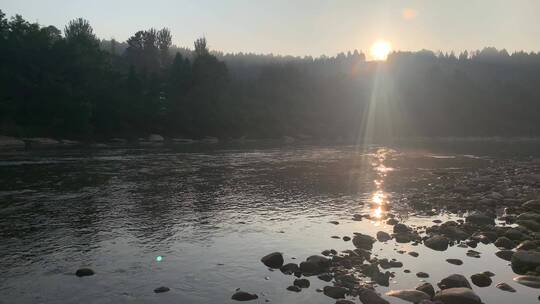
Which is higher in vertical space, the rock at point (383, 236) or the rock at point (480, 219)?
the rock at point (480, 219)

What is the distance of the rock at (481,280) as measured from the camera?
44.8ft

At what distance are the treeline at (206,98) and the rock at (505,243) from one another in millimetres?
77372

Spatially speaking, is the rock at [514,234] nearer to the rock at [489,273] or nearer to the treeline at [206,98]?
the rock at [489,273]

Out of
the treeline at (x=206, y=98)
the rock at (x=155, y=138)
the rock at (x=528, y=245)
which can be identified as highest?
the treeline at (x=206, y=98)

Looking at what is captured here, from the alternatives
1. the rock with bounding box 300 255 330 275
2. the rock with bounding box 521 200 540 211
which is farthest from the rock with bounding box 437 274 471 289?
the rock with bounding box 521 200 540 211

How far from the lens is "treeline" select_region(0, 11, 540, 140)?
271 ft

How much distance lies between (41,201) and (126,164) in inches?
794

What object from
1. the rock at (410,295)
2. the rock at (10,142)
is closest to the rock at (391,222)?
the rock at (410,295)

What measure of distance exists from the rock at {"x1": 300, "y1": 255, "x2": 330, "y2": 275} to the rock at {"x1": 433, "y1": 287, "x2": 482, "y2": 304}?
371cm

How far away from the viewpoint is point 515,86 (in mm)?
198000

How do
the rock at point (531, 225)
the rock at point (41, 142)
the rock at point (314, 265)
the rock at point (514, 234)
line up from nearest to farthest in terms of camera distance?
the rock at point (314, 265)
the rock at point (514, 234)
the rock at point (531, 225)
the rock at point (41, 142)

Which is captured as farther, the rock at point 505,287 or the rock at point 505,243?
the rock at point 505,243

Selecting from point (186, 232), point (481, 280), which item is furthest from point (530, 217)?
point (186, 232)

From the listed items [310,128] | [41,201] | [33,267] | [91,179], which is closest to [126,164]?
[91,179]
